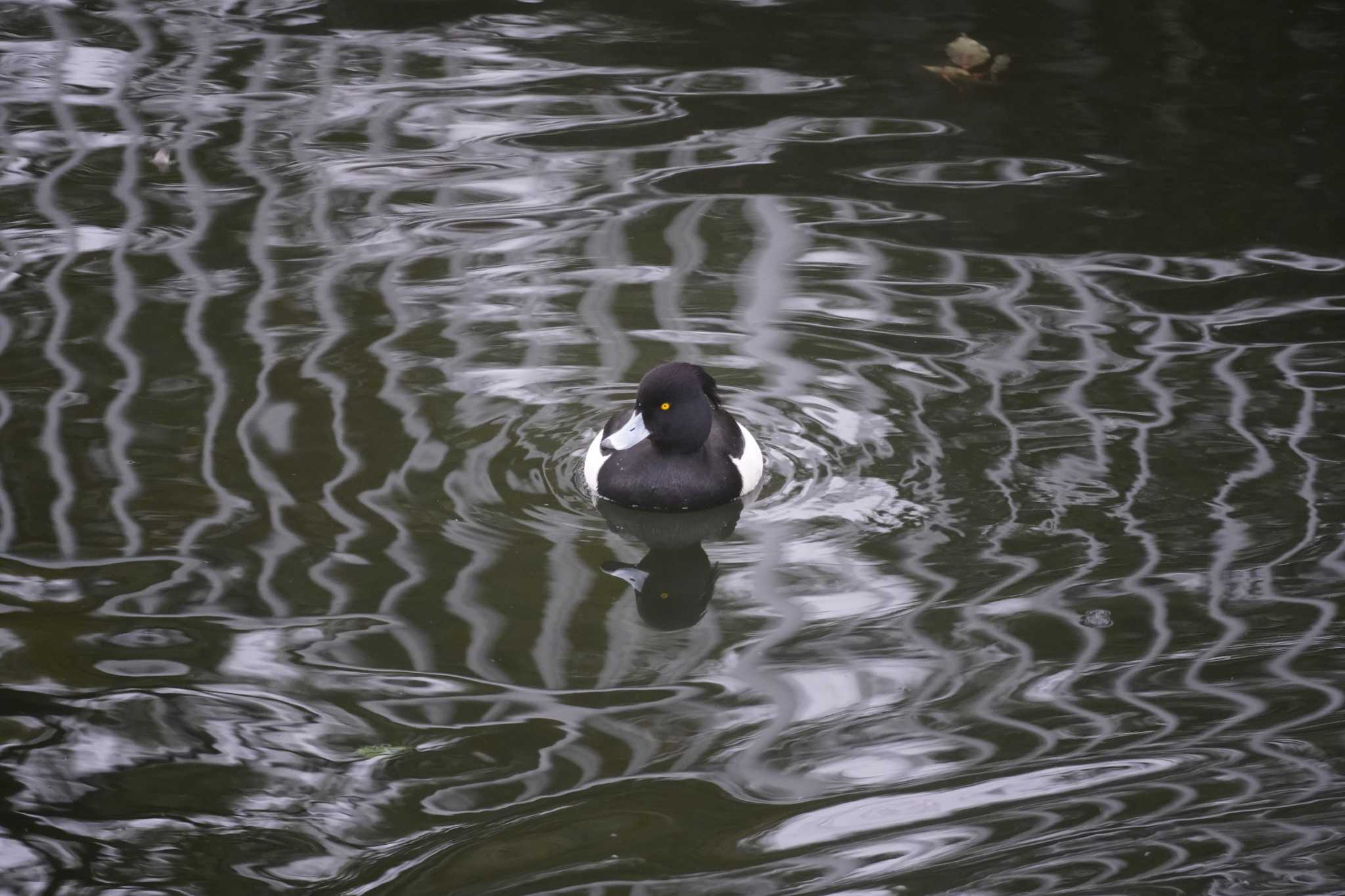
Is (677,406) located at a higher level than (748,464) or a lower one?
higher

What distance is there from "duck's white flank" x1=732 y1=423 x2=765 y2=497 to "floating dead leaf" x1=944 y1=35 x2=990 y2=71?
331 cm

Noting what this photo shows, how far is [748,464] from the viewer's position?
4.65 meters

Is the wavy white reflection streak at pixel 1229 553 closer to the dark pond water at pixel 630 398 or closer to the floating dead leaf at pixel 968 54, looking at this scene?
the dark pond water at pixel 630 398

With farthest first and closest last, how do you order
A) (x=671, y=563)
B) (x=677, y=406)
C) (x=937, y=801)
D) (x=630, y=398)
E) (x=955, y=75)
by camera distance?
(x=955, y=75)
(x=630, y=398)
(x=677, y=406)
(x=671, y=563)
(x=937, y=801)

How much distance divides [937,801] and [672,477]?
1.68m

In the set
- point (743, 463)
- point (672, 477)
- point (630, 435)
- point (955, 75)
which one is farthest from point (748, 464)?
point (955, 75)

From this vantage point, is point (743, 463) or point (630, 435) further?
point (743, 463)

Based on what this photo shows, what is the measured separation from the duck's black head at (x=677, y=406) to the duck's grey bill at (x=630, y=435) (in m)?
0.02

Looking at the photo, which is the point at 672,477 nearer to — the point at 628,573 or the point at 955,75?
the point at 628,573

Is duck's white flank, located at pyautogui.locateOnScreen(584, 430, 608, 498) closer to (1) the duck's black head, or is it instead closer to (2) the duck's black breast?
(2) the duck's black breast

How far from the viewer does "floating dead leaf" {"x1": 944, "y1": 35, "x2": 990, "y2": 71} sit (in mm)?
7230

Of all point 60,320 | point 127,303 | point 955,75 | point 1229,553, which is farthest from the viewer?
point 955,75

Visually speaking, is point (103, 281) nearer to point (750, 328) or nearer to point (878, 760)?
point (750, 328)

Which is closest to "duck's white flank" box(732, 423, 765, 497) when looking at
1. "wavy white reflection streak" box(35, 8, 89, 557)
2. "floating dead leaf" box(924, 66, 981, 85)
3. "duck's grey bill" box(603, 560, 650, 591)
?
"duck's grey bill" box(603, 560, 650, 591)
